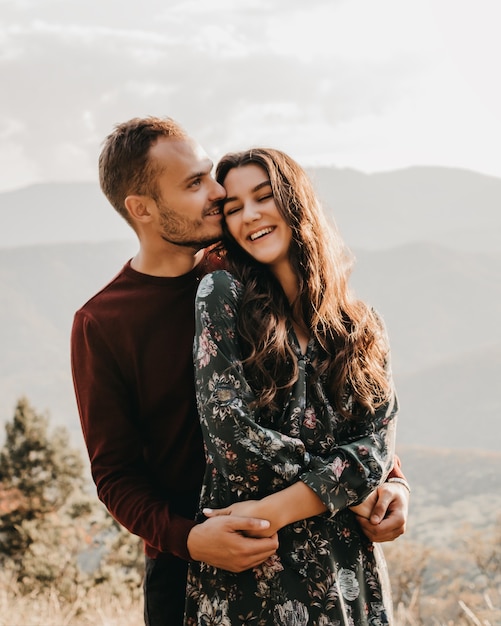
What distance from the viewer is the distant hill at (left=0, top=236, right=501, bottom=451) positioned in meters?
72.1

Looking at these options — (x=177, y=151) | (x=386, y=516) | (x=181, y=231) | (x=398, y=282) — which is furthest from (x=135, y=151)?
(x=398, y=282)

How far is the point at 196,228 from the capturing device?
2.41 m

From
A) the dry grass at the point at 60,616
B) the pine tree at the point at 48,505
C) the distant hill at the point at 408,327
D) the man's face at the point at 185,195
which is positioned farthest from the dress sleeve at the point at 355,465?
the distant hill at the point at 408,327

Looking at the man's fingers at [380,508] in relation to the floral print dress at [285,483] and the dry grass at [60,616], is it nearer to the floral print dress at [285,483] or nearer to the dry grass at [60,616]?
the floral print dress at [285,483]

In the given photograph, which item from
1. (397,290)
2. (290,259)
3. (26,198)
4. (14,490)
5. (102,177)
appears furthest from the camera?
(26,198)

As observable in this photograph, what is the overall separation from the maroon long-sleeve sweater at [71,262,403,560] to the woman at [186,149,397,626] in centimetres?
27

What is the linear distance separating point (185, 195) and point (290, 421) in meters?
0.87

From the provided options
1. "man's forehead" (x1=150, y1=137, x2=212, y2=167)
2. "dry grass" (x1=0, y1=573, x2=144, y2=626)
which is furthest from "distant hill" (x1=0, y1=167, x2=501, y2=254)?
"man's forehead" (x1=150, y1=137, x2=212, y2=167)

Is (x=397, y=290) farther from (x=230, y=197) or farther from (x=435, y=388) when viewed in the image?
(x=230, y=197)

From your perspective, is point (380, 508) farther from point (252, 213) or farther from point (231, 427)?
point (252, 213)

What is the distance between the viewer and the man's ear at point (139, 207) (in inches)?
98.0

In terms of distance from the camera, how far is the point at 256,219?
2273 millimetres

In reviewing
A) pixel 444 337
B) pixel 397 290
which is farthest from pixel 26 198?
pixel 444 337

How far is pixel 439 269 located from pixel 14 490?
107 meters
